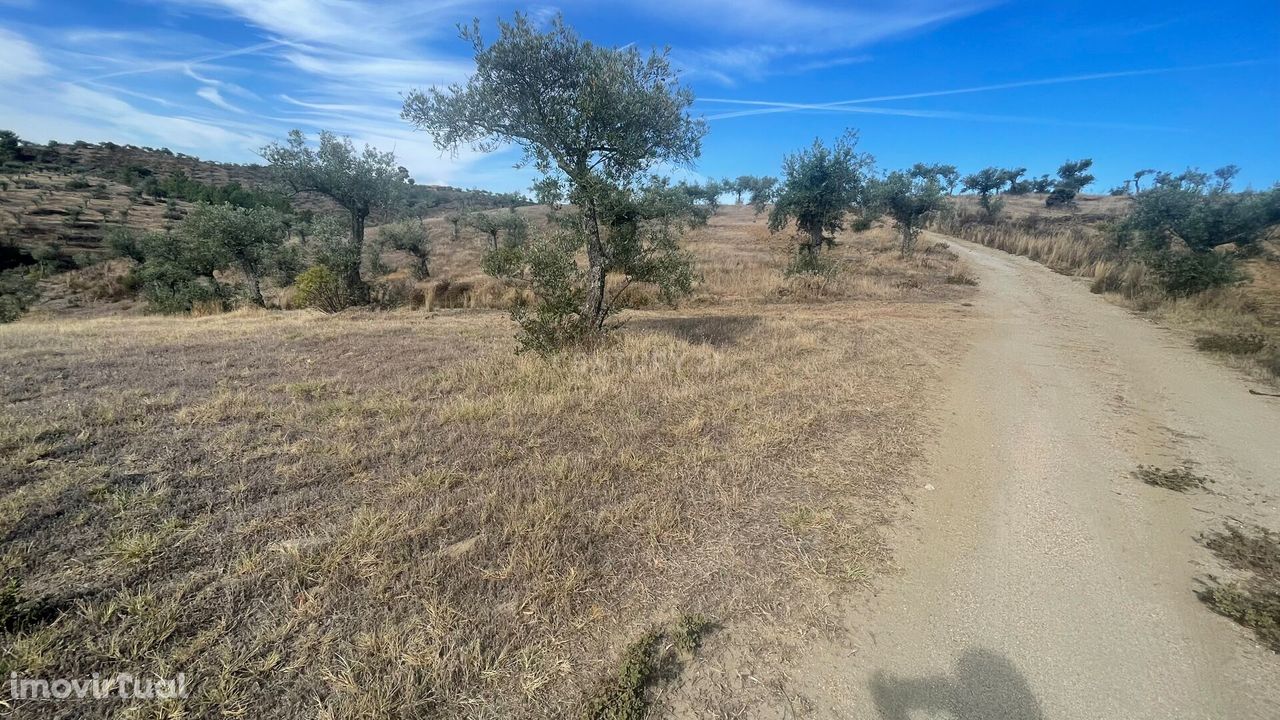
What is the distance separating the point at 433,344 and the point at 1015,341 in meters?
14.0

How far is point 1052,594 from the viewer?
3211mm

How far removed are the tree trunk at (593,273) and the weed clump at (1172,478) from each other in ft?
28.2

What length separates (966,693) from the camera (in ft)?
8.20

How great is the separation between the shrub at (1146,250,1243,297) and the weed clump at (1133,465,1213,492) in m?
15.9

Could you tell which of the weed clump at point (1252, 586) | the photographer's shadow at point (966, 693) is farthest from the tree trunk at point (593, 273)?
the weed clump at point (1252, 586)

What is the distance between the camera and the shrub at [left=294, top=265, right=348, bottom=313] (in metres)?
18.3

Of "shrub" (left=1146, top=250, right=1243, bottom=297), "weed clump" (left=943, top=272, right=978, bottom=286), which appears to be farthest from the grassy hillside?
"shrub" (left=1146, top=250, right=1243, bottom=297)

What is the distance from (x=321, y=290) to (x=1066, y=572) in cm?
2264

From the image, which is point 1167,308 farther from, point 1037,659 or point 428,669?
point 428,669

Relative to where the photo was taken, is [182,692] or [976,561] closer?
[182,692]

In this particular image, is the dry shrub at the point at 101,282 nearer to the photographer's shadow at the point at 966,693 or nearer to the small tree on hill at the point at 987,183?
the photographer's shadow at the point at 966,693

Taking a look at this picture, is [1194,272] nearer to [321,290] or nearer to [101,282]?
[321,290]

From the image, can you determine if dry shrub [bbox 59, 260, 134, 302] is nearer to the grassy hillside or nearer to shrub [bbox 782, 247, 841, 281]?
the grassy hillside

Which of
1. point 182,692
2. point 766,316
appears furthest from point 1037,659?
point 766,316
